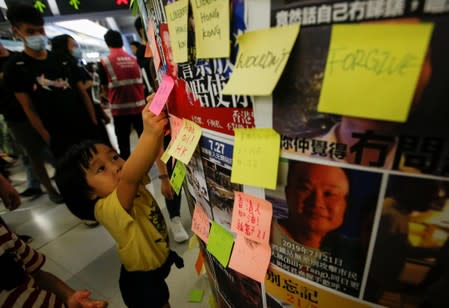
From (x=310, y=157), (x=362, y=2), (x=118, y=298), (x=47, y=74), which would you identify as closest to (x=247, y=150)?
(x=310, y=157)

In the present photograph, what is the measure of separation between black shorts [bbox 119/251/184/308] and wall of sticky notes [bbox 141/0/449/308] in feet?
1.93

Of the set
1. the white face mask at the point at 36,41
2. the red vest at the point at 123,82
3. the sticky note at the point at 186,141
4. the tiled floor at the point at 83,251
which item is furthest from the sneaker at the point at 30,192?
the sticky note at the point at 186,141

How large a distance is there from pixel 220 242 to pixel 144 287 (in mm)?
562

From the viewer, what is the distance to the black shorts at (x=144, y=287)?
2.93 feet

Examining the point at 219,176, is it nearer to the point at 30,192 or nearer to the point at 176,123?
the point at 176,123

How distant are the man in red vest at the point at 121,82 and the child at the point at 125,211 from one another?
1322 millimetres

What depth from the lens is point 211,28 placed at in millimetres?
334

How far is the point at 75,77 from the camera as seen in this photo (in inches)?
75.8

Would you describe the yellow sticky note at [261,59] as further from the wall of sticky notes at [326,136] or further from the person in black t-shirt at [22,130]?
the person in black t-shirt at [22,130]

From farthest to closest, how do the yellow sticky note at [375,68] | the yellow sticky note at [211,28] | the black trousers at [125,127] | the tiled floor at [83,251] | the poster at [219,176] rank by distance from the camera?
1. the black trousers at [125,127]
2. the tiled floor at [83,251]
3. the poster at [219,176]
4. the yellow sticky note at [211,28]
5. the yellow sticky note at [375,68]

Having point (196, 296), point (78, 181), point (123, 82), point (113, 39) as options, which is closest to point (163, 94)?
point (78, 181)

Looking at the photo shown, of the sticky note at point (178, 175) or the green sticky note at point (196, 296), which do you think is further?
the green sticky note at point (196, 296)

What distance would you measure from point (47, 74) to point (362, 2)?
209 centimetres

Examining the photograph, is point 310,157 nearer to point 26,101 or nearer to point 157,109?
point 157,109
